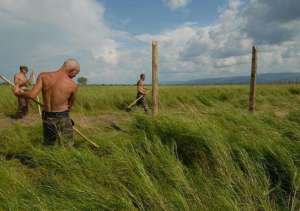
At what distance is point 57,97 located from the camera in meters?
3.47

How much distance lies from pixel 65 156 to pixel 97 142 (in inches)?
30.9

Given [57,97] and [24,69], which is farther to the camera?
[24,69]

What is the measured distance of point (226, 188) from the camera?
95.6 inches

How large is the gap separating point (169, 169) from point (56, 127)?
5.54 ft

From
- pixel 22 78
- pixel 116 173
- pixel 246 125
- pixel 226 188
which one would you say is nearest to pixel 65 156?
pixel 116 173

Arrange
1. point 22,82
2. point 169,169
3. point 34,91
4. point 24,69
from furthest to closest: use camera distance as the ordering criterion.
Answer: point 24,69
point 22,82
point 34,91
point 169,169

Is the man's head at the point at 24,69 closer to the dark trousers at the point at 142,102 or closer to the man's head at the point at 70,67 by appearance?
the dark trousers at the point at 142,102

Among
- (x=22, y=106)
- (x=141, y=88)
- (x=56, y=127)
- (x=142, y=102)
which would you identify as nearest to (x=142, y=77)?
(x=141, y=88)

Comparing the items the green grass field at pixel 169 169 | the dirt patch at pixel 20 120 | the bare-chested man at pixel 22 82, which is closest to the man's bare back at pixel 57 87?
the green grass field at pixel 169 169

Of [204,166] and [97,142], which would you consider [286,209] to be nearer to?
[204,166]

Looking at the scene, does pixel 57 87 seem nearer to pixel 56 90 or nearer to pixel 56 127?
pixel 56 90

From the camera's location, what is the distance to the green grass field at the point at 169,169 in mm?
2213

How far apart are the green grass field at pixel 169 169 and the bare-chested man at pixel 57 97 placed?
0.41 metres

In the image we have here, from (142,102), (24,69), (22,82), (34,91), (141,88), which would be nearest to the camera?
(34,91)
